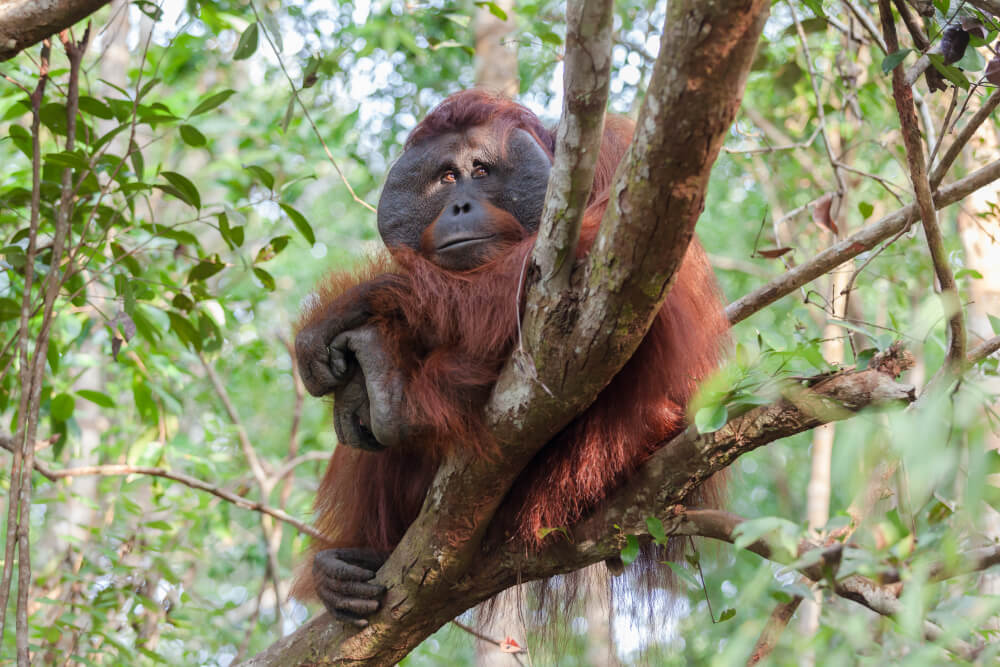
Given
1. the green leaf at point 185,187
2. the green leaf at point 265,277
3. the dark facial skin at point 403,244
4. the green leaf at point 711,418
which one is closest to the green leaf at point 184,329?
the green leaf at point 265,277

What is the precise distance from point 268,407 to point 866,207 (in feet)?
40.2

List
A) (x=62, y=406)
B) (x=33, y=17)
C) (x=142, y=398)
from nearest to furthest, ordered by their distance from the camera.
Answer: (x=33, y=17), (x=62, y=406), (x=142, y=398)

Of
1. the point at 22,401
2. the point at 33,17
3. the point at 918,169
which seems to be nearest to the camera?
the point at 918,169

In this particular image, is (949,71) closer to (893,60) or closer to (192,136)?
(893,60)

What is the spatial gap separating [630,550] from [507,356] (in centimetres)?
60

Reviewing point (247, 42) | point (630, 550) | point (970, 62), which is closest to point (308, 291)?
point (247, 42)

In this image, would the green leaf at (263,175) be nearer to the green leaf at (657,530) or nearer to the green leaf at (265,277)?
the green leaf at (265,277)

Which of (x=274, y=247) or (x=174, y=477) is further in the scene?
(x=274, y=247)

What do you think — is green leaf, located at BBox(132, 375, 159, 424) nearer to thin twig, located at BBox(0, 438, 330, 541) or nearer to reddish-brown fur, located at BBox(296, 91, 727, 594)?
thin twig, located at BBox(0, 438, 330, 541)

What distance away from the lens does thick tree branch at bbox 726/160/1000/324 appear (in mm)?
2604

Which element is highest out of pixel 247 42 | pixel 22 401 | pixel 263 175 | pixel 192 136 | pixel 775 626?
pixel 247 42

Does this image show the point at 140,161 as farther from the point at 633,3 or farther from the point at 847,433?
the point at 633,3

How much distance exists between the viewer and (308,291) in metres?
3.18

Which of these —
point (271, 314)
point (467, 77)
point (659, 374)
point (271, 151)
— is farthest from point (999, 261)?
point (271, 314)
